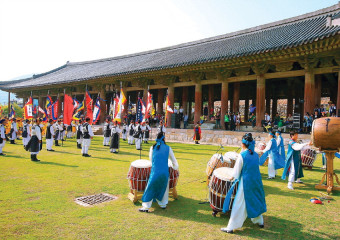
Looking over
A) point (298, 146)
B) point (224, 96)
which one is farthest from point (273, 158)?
point (224, 96)

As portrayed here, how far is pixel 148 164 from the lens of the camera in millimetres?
4781

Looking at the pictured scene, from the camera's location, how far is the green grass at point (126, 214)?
3.39 m

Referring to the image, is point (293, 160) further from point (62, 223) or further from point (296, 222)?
point (62, 223)

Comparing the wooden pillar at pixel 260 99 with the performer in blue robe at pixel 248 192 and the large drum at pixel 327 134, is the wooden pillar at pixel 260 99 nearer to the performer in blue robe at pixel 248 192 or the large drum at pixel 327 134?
the large drum at pixel 327 134

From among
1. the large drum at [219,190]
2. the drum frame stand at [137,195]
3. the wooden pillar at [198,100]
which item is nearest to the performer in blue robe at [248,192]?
the large drum at [219,190]

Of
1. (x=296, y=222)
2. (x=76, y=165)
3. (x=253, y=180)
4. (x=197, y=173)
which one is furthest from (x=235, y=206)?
(x=76, y=165)

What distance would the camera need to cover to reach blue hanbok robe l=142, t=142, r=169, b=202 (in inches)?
168

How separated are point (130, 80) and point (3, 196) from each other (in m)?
15.5

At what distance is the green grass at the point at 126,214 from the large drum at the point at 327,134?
3.54ft

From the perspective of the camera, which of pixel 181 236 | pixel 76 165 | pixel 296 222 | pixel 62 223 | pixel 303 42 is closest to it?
pixel 181 236

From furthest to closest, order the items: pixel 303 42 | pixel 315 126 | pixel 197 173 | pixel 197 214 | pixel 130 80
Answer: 1. pixel 130 80
2. pixel 303 42
3. pixel 197 173
4. pixel 315 126
5. pixel 197 214

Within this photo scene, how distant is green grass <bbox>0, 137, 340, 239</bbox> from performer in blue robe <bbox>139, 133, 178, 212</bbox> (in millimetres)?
192

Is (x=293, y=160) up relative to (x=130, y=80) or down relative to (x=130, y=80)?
down

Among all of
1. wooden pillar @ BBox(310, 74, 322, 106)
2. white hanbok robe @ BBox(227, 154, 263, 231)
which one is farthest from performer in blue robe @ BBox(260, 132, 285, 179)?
wooden pillar @ BBox(310, 74, 322, 106)
